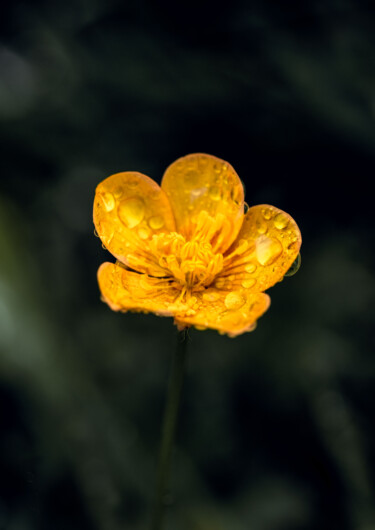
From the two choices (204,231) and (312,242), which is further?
(312,242)

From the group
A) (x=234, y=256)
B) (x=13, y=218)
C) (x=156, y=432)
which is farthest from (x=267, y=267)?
(x=13, y=218)

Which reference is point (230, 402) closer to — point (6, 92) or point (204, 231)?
point (204, 231)

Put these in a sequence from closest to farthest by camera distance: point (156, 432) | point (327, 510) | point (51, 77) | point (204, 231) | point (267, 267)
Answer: point (267, 267) < point (204, 231) < point (327, 510) < point (156, 432) < point (51, 77)

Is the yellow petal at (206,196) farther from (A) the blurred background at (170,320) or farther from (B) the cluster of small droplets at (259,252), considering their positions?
(A) the blurred background at (170,320)

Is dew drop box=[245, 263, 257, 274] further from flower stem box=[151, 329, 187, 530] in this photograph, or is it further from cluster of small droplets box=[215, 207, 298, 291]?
flower stem box=[151, 329, 187, 530]

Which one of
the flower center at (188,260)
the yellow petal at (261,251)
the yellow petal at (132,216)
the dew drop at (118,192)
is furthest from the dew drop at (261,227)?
the dew drop at (118,192)

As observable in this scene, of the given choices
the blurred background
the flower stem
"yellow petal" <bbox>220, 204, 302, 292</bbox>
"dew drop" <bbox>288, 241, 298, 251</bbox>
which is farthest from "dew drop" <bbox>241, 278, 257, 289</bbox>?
the blurred background

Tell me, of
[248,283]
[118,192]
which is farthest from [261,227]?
[118,192]
